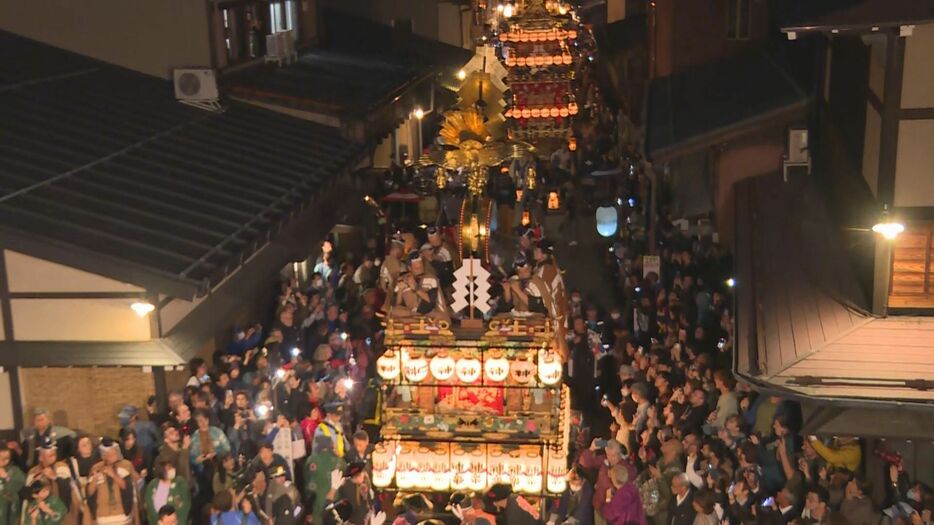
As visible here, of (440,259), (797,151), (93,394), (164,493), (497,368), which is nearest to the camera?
(164,493)

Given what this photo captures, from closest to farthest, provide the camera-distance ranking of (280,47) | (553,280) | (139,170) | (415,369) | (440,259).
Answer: (415,369) → (553,280) → (440,259) → (139,170) → (280,47)

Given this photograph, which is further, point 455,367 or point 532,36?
point 532,36

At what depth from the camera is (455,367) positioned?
40.2 feet

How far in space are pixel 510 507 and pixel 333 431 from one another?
246 centimetres

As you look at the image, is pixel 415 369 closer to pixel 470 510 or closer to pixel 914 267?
pixel 470 510

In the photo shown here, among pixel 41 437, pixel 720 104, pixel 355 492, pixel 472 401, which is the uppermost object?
pixel 720 104

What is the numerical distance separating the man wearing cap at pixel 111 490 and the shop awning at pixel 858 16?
8.60m

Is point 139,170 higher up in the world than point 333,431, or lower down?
higher up

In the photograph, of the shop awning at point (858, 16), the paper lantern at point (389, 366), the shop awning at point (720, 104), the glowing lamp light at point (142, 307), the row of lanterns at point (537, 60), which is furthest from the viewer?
the row of lanterns at point (537, 60)

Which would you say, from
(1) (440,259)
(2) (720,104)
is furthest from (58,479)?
(2) (720,104)

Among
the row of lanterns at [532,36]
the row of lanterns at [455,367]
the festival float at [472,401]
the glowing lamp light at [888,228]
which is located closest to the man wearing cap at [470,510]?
the festival float at [472,401]

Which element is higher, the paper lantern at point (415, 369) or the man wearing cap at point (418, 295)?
the man wearing cap at point (418, 295)

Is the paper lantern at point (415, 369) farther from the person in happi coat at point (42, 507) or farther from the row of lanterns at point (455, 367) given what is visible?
the person in happi coat at point (42, 507)

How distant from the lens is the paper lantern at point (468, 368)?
481 inches
